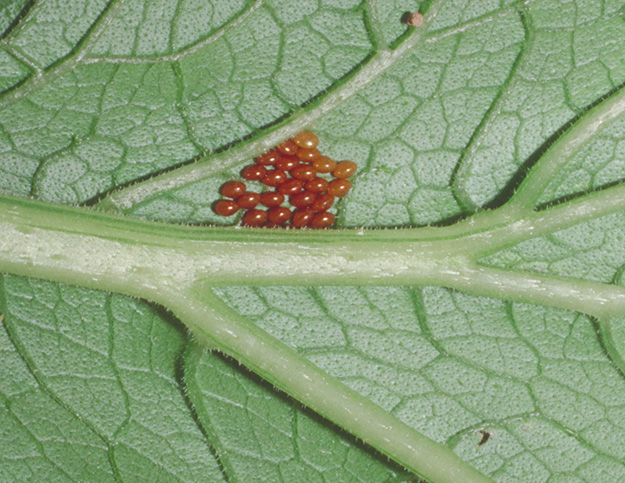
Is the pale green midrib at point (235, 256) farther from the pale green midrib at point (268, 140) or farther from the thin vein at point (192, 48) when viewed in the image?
the thin vein at point (192, 48)

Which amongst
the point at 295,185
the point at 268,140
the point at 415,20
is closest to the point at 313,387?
the point at 295,185

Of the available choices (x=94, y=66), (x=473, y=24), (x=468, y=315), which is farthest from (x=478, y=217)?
→ (x=94, y=66)

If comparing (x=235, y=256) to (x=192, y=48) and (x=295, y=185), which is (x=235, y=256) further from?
(x=192, y=48)

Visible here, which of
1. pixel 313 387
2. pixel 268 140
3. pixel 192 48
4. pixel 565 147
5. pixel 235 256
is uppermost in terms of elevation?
pixel 565 147

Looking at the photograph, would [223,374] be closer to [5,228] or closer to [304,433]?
[304,433]

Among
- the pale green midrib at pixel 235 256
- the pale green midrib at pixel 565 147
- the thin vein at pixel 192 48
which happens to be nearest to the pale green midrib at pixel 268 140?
the pale green midrib at pixel 235 256

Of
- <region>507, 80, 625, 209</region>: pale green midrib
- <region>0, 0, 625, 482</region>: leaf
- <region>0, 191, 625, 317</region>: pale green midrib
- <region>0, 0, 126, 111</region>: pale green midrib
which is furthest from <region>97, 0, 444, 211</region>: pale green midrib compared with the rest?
<region>507, 80, 625, 209</region>: pale green midrib

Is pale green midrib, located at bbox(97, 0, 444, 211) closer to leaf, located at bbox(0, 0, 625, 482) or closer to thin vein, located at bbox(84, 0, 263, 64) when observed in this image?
leaf, located at bbox(0, 0, 625, 482)
